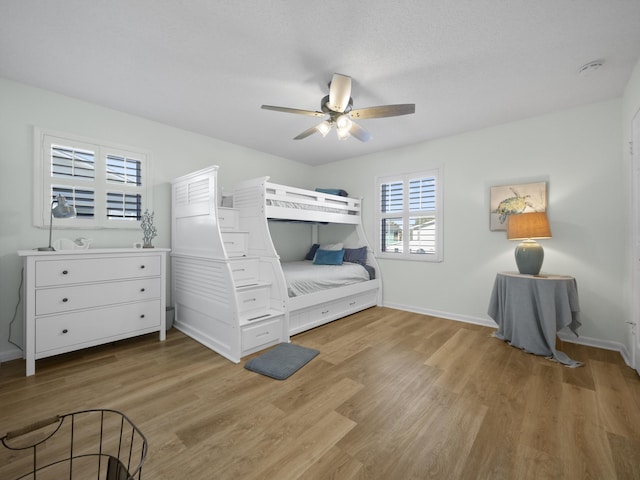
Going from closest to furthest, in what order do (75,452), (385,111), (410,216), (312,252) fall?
1. (75,452)
2. (385,111)
3. (410,216)
4. (312,252)

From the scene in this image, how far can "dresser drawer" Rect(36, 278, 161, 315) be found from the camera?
232 cm

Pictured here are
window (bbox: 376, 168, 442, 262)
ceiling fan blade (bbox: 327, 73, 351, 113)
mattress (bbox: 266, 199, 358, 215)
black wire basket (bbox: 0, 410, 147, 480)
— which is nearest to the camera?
black wire basket (bbox: 0, 410, 147, 480)

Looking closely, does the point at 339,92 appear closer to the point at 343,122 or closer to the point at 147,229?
the point at 343,122

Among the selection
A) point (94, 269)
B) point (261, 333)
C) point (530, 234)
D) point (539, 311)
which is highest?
point (530, 234)

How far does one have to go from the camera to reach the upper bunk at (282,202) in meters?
3.15

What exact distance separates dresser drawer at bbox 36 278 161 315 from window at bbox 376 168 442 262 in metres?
3.12

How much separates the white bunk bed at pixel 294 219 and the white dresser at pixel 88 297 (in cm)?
99

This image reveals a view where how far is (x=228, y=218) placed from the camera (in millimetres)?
3271

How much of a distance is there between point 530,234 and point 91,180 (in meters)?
4.45

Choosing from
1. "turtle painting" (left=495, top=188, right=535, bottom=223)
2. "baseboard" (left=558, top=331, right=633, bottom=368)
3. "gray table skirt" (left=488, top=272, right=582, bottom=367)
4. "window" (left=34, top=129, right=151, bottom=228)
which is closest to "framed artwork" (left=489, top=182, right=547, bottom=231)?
"turtle painting" (left=495, top=188, right=535, bottom=223)

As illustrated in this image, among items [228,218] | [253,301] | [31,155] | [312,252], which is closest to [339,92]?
[228,218]

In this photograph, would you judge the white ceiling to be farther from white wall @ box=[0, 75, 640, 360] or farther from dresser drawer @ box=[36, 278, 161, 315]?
dresser drawer @ box=[36, 278, 161, 315]

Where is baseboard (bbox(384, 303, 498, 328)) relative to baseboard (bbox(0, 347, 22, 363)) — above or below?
above

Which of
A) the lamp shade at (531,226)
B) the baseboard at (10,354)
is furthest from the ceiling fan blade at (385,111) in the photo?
the baseboard at (10,354)
